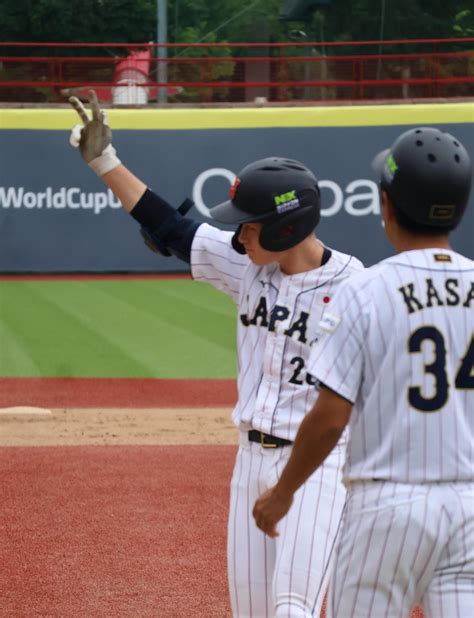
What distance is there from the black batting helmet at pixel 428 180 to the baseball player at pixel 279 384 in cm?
75

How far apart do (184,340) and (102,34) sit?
45.6ft

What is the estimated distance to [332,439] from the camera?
2467 mm

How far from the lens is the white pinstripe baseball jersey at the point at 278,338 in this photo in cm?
331

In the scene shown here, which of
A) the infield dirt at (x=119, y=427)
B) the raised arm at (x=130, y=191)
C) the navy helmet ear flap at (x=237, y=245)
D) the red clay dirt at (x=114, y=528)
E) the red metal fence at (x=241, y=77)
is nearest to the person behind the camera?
the navy helmet ear flap at (x=237, y=245)

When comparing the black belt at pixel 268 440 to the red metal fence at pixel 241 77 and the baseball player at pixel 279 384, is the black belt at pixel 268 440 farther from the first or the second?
the red metal fence at pixel 241 77

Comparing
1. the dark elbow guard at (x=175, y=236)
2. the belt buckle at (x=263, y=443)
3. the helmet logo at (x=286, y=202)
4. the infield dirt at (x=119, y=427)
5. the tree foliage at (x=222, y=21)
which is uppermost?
the helmet logo at (x=286, y=202)

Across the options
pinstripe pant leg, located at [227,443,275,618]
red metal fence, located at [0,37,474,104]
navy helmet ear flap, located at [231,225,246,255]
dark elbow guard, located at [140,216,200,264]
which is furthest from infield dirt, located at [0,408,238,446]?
red metal fence, located at [0,37,474,104]

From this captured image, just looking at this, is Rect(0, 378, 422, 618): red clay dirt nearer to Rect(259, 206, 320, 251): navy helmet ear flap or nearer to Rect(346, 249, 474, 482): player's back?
Rect(259, 206, 320, 251): navy helmet ear flap

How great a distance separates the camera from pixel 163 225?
366cm

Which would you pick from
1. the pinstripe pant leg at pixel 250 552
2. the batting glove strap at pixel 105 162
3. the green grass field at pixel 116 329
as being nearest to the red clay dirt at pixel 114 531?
the pinstripe pant leg at pixel 250 552

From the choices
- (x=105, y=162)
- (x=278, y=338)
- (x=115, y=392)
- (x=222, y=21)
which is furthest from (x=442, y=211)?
(x=222, y=21)

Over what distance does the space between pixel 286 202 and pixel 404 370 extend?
99cm

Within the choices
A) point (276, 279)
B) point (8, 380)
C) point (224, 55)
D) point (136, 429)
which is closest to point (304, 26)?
point (224, 55)

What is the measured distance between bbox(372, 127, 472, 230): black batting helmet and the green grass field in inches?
367
